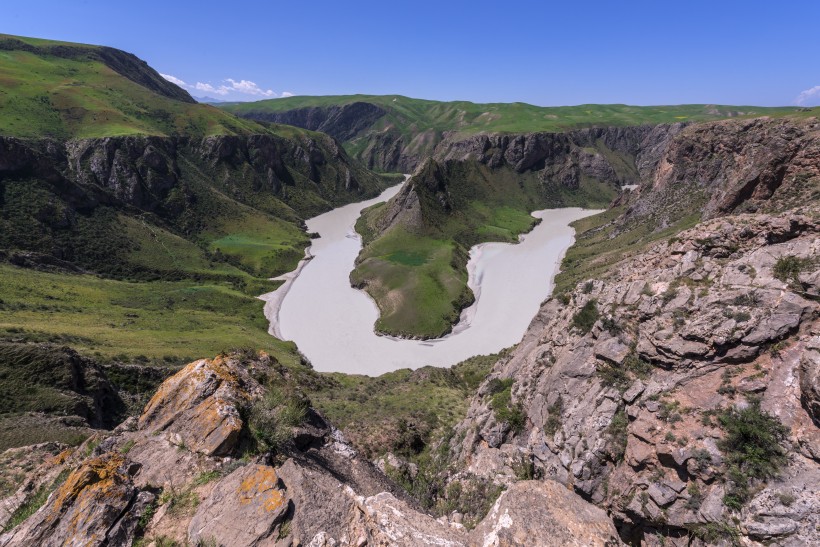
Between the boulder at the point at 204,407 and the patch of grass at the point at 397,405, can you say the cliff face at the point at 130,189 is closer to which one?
the patch of grass at the point at 397,405

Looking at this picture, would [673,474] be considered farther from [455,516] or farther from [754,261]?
[754,261]

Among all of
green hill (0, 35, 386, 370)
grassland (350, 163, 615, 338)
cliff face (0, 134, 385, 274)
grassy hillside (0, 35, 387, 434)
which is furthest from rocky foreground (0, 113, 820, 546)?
cliff face (0, 134, 385, 274)

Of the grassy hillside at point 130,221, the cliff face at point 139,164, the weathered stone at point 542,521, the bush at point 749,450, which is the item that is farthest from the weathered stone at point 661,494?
the cliff face at point 139,164

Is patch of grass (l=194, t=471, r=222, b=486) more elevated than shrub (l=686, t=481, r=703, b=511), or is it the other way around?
patch of grass (l=194, t=471, r=222, b=486)

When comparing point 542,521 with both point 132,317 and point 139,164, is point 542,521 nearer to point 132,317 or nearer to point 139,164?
point 132,317

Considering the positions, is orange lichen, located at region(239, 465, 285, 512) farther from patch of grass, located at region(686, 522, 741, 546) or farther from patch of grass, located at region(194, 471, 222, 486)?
patch of grass, located at region(686, 522, 741, 546)
